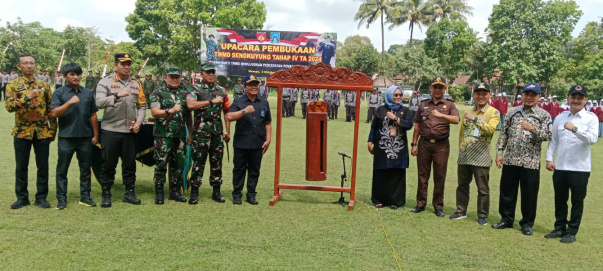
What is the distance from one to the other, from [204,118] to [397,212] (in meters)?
2.60

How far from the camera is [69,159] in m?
5.61

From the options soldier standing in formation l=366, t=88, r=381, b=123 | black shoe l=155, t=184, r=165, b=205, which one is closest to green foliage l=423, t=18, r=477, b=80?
soldier standing in formation l=366, t=88, r=381, b=123

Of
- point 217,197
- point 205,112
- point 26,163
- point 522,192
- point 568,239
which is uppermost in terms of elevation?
point 205,112

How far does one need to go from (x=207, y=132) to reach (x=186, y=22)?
40718 mm

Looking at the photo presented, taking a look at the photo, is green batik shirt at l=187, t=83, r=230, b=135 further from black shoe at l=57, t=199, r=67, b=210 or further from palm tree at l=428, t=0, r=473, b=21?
palm tree at l=428, t=0, r=473, b=21

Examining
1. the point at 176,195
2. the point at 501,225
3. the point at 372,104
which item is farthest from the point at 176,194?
the point at 372,104

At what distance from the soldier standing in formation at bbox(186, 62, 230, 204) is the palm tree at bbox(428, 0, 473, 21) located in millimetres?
49360

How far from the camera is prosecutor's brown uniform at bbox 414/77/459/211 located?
19.3 ft

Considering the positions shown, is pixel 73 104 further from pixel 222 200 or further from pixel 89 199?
pixel 222 200

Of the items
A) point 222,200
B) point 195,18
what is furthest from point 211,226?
point 195,18

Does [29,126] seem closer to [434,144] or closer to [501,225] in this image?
[434,144]

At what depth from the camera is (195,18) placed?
1690 inches

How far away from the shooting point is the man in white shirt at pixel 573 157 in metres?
4.98

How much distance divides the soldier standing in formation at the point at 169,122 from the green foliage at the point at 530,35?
134ft
